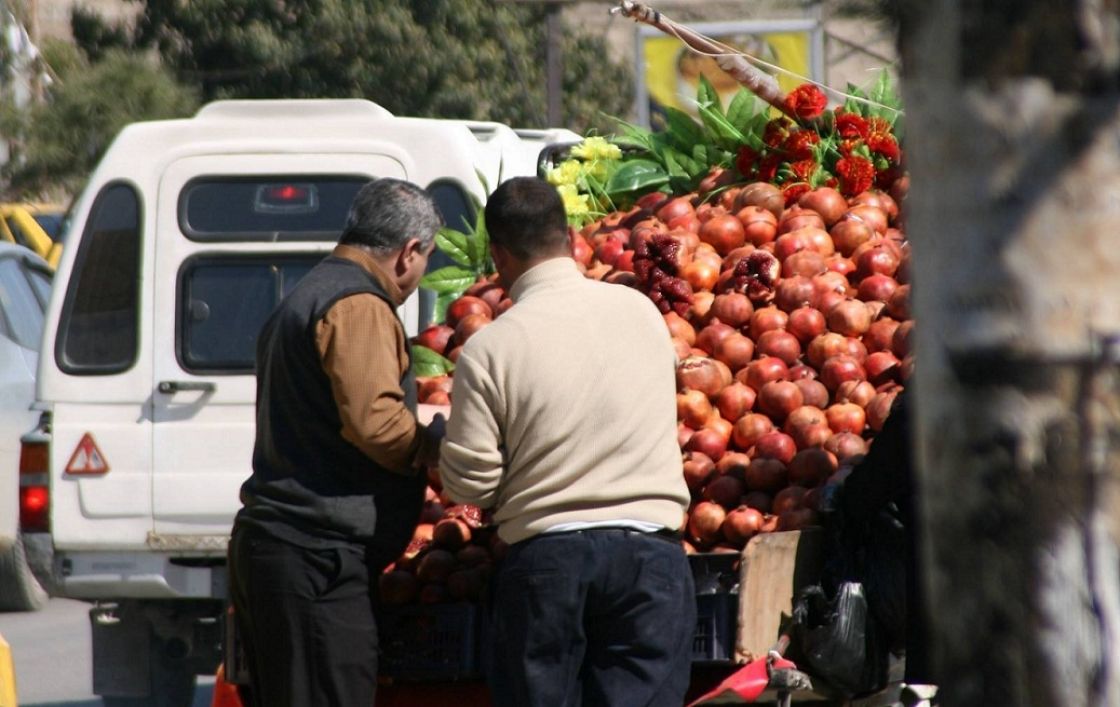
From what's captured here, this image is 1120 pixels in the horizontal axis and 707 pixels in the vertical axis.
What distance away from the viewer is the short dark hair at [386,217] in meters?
3.99

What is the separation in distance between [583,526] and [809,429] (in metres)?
1.15

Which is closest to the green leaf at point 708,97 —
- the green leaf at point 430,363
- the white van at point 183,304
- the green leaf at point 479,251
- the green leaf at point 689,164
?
the green leaf at point 689,164

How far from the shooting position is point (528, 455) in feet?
11.9

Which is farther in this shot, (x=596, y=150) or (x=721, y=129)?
(x=596, y=150)

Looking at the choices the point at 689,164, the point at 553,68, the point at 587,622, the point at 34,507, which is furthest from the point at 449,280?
the point at 553,68

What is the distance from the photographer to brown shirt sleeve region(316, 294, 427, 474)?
3.76 metres

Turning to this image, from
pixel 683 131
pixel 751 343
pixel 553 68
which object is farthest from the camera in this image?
pixel 553 68

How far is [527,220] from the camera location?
3742 millimetres

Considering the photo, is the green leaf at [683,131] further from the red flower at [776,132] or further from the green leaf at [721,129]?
the red flower at [776,132]

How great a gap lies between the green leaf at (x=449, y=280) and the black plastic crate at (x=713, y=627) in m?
1.72

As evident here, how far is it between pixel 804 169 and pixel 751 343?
0.75 m

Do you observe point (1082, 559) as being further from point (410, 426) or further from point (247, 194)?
point (247, 194)

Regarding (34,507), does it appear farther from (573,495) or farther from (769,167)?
(573,495)

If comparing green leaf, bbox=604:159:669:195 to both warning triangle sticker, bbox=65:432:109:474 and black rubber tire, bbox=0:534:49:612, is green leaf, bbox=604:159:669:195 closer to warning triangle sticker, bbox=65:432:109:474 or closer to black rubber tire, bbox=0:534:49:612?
warning triangle sticker, bbox=65:432:109:474
